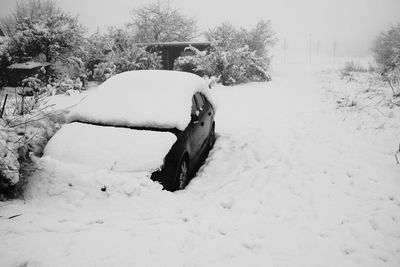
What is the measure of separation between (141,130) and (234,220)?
6.02 feet

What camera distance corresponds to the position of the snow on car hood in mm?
3607

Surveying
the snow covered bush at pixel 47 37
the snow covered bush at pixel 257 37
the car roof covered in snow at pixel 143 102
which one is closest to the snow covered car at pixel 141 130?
the car roof covered in snow at pixel 143 102

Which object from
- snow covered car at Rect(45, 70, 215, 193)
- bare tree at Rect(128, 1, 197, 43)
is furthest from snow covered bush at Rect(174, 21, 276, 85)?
bare tree at Rect(128, 1, 197, 43)

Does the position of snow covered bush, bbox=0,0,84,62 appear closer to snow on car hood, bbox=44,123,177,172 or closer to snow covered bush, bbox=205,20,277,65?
snow covered bush, bbox=205,20,277,65

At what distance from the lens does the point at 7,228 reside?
2.82 meters

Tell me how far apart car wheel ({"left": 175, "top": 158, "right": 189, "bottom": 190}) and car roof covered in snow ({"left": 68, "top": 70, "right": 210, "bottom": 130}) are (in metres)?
A: 0.54

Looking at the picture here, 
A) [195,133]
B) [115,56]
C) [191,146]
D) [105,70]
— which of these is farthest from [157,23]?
[191,146]

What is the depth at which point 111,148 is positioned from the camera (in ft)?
12.4

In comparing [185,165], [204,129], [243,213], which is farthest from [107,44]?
[243,213]

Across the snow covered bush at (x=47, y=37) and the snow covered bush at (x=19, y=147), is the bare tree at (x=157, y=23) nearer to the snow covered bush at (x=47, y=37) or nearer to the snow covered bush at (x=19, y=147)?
the snow covered bush at (x=47, y=37)

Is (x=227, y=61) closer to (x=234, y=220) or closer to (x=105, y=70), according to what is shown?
(x=105, y=70)


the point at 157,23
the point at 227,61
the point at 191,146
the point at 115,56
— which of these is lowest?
the point at 191,146

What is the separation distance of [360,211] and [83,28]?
57.1 feet

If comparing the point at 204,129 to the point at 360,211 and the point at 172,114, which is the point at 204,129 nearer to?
the point at 172,114
